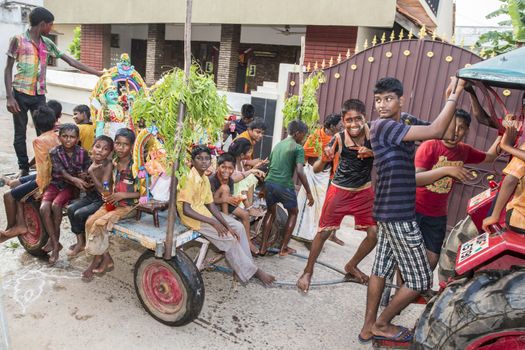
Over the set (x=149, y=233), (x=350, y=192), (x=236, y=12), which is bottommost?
(x=149, y=233)

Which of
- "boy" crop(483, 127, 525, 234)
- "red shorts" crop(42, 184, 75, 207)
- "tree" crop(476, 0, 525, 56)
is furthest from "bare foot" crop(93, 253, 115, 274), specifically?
"tree" crop(476, 0, 525, 56)

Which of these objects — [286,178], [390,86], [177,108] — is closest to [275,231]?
[286,178]

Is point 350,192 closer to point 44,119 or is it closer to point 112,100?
point 112,100

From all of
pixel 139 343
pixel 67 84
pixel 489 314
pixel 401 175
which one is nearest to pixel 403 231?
pixel 401 175

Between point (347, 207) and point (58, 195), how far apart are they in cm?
274

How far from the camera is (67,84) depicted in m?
12.2

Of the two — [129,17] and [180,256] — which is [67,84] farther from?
[180,256]

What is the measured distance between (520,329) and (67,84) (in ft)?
43.1

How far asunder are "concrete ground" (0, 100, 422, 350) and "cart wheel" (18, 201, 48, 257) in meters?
0.12

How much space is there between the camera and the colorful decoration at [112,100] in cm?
435

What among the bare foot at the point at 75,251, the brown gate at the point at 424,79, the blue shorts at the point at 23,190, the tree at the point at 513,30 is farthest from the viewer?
the tree at the point at 513,30

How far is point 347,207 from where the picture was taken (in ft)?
11.8

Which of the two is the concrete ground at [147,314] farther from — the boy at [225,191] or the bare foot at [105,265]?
the boy at [225,191]

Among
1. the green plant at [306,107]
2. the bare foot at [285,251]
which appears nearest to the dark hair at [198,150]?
the bare foot at [285,251]
